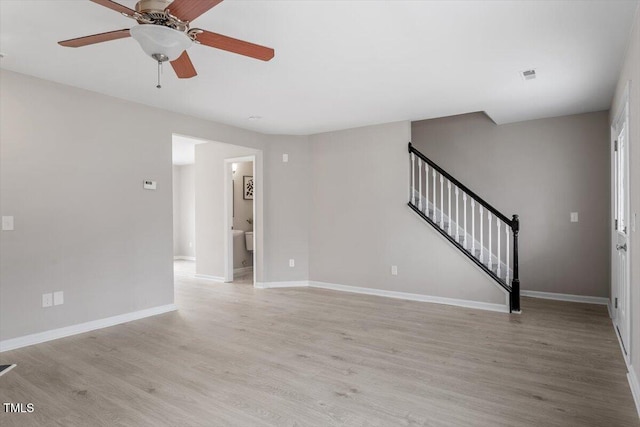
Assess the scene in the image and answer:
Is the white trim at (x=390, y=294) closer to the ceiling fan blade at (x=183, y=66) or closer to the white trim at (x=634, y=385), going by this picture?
the white trim at (x=634, y=385)

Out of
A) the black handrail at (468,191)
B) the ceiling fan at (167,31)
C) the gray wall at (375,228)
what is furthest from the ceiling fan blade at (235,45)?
the gray wall at (375,228)

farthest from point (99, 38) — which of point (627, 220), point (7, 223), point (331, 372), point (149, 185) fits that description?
point (627, 220)

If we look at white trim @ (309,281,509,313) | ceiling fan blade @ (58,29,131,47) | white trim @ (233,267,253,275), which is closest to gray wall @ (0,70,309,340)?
ceiling fan blade @ (58,29,131,47)

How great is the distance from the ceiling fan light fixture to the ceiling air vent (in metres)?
3.03

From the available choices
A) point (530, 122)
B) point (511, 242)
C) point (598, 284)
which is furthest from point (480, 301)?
point (530, 122)

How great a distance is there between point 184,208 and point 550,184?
870 cm

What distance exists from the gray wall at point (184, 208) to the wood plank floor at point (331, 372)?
19.9ft

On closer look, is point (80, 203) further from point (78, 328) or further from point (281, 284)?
point (281, 284)

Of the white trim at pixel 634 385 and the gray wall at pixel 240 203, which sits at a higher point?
the gray wall at pixel 240 203

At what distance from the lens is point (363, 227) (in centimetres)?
571

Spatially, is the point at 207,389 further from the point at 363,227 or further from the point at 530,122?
the point at 530,122

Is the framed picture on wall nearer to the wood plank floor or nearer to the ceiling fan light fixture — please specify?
the wood plank floor

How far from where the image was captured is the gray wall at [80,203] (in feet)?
11.2

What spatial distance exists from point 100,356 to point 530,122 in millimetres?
5922
